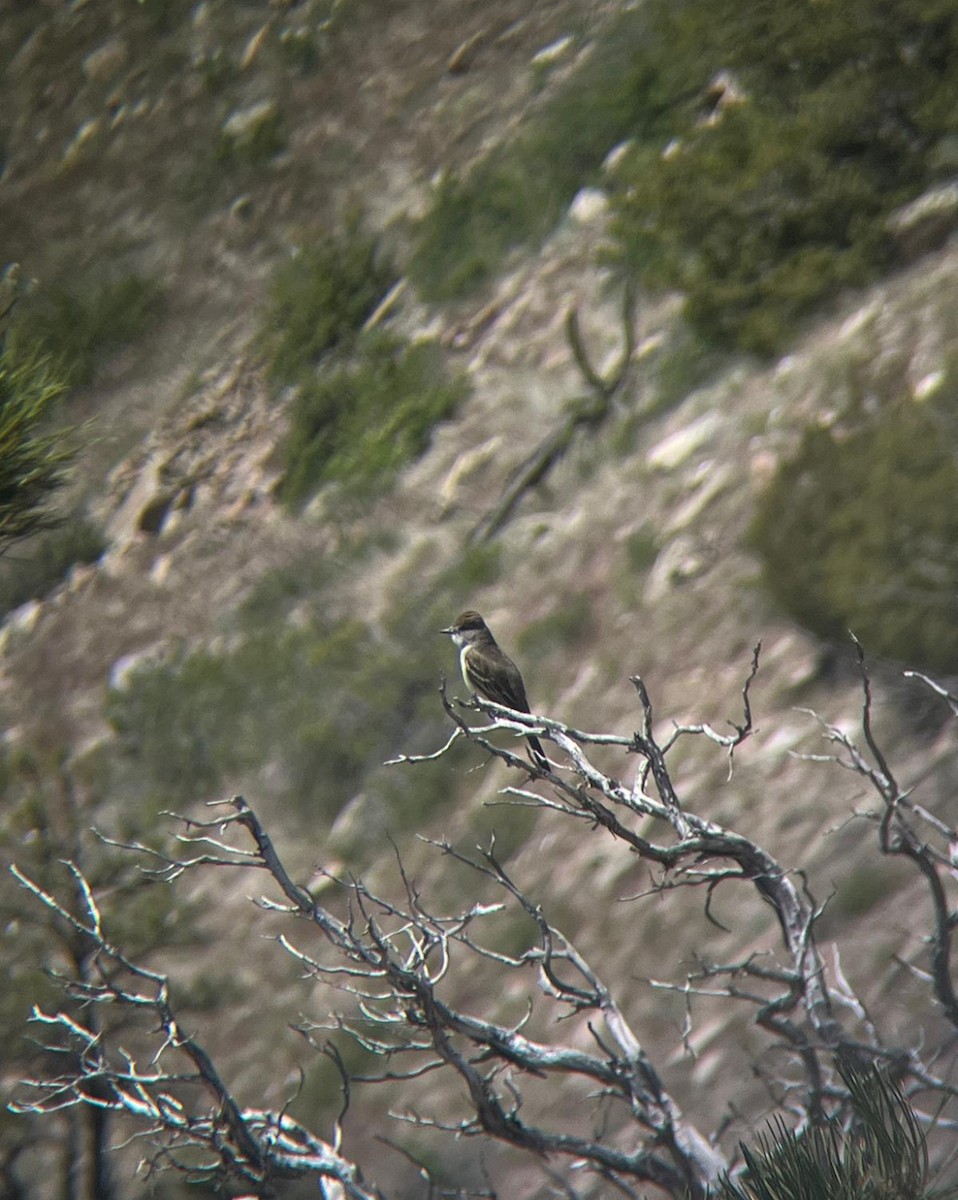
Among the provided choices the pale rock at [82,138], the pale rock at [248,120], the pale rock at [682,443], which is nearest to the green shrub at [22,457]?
the pale rock at [682,443]

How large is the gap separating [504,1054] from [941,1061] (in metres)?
3.18

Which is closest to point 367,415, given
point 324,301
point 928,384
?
point 324,301

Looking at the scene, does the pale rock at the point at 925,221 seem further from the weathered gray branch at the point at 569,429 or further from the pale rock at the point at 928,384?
the weathered gray branch at the point at 569,429

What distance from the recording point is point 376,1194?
5.16 metres

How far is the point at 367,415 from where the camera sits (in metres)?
13.0

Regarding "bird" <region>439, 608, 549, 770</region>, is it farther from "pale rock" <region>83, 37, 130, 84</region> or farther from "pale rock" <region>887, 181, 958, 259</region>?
"pale rock" <region>83, 37, 130, 84</region>

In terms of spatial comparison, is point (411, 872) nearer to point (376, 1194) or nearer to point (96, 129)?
point (376, 1194)

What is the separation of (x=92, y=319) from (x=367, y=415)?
501cm

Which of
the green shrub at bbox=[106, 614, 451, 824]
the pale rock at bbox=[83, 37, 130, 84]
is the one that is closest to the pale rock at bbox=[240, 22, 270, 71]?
the pale rock at bbox=[83, 37, 130, 84]

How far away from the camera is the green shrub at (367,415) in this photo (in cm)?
1241

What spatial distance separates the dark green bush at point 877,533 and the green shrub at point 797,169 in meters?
2.36

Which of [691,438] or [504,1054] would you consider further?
[691,438]

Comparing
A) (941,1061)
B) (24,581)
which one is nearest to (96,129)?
(24,581)

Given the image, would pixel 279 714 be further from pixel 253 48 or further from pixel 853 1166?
pixel 253 48
